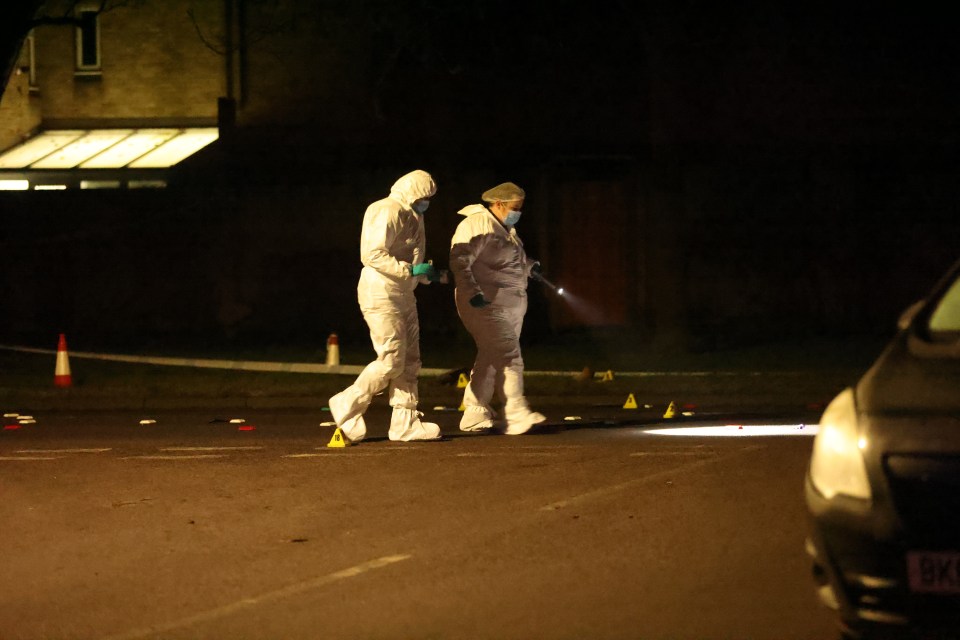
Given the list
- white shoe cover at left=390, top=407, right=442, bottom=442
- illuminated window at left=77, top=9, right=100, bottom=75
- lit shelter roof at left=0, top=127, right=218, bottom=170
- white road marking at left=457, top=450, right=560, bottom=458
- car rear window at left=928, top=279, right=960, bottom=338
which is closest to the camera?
car rear window at left=928, top=279, right=960, bottom=338

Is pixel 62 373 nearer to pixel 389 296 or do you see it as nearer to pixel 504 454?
pixel 389 296

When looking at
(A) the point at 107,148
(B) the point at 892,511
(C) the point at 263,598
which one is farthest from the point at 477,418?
(A) the point at 107,148

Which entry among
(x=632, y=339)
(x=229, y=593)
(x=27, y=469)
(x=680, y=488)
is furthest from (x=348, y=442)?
(x=632, y=339)

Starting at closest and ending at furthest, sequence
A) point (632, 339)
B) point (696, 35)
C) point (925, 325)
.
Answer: point (925, 325), point (696, 35), point (632, 339)

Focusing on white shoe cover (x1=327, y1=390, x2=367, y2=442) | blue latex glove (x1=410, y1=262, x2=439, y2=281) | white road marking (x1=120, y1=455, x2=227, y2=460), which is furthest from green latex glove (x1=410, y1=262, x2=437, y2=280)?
white road marking (x1=120, y1=455, x2=227, y2=460)

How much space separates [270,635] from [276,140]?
864 inches

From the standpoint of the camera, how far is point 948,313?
6.75 metres

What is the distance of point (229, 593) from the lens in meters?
7.43

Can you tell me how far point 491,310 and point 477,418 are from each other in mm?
854

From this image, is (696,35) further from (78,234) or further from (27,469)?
(27,469)

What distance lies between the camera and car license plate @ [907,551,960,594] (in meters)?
5.45

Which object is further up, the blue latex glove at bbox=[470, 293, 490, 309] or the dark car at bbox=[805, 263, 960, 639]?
the blue latex glove at bbox=[470, 293, 490, 309]

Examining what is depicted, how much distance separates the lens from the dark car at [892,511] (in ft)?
17.9

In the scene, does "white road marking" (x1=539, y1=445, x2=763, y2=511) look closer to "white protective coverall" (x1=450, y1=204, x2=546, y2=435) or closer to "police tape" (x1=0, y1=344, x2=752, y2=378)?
"white protective coverall" (x1=450, y1=204, x2=546, y2=435)
